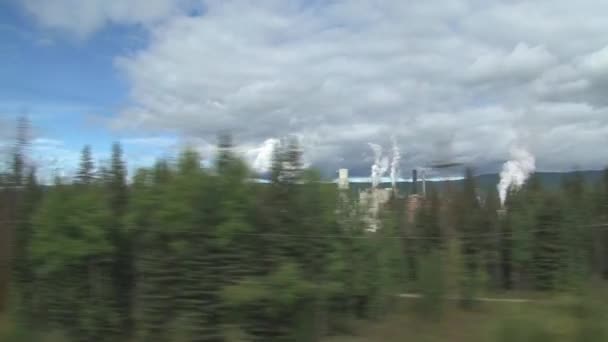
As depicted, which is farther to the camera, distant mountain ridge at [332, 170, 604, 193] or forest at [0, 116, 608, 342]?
distant mountain ridge at [332, 170, 604, 193]

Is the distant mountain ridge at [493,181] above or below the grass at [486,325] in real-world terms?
above

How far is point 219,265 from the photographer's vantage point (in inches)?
279

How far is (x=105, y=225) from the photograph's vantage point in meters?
7.53

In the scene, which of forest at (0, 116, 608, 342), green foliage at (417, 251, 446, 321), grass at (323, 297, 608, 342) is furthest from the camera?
green foliage at (417, 251, 446, 321)

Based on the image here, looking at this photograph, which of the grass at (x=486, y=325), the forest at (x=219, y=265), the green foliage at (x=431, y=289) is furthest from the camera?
the green foliage at (x=431, y=289)

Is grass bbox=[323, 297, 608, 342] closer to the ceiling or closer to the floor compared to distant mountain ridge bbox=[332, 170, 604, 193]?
closer to the floor

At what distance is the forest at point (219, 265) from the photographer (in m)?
6.98

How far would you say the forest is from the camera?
6984 mm

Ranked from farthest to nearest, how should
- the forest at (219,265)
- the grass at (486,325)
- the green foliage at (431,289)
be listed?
the green foliage at (431,289) → the forest at (219,265) → the grass at (486,325)

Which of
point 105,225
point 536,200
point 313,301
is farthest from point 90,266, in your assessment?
point 536,200

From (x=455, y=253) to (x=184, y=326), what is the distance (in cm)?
398

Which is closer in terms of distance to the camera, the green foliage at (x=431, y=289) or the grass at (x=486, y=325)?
the grass at (x=486, y=325)

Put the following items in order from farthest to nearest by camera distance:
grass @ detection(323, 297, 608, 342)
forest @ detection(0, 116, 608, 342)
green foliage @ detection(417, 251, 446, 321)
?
green foliage @ detection(417, 251, 446, 321) → forest @ detection(0, 116, 608, 342) → grass @ detection(323, 297, 608, 342)

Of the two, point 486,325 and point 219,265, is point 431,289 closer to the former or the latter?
point 486,325
